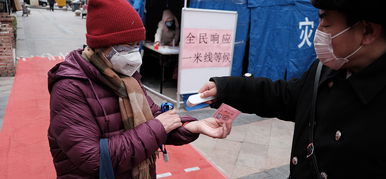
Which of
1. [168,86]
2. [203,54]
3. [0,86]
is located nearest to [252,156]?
[203,54]

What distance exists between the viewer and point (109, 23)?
1.52 metres

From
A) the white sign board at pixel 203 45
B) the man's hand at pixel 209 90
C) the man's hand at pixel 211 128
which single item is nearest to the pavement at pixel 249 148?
the white sign board at pixel 203 45

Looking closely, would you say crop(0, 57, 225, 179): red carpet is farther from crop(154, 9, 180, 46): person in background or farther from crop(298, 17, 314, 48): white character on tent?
crop(298, 17, 314, 48): white character on tent

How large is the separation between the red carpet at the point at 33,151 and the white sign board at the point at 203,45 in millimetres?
1551

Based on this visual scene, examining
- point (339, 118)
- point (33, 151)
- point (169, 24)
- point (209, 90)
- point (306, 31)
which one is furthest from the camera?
point (169, 24)

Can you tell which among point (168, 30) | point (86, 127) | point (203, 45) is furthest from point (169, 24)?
point (86, 127)

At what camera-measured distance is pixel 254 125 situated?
16.3ft

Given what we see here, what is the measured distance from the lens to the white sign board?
15.9ft

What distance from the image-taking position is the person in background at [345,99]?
1056 mm

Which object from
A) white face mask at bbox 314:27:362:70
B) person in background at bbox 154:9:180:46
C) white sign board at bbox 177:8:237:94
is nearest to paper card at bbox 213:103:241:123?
white face mask at bbox 314:27:362:70

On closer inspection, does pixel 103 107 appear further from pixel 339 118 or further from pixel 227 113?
pixel 339 118

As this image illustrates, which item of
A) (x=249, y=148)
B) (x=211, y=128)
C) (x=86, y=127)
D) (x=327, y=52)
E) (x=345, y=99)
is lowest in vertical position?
(x=249, y=148)

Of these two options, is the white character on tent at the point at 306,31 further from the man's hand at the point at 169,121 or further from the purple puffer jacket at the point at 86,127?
the purple puffer jacket at the point at 86,127

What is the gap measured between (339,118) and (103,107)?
1.13 meters
